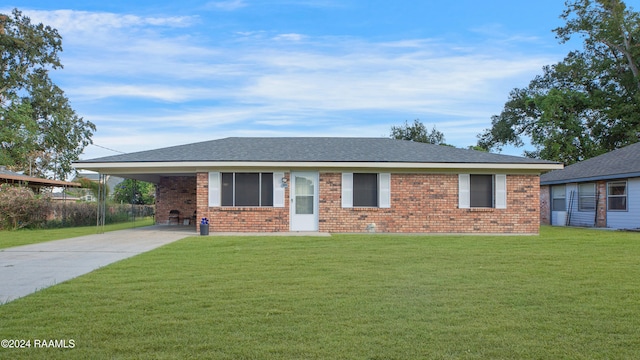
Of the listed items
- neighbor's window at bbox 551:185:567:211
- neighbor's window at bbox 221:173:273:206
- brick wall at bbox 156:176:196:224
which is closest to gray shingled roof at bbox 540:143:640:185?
neighbor's window at bbox 551:185:567:211

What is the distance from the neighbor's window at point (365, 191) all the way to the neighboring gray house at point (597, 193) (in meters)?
10.4

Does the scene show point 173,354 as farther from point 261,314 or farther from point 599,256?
point 599,256

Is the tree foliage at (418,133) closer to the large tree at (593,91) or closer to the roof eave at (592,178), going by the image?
the large tree at (593,91)

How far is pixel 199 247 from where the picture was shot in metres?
12.0

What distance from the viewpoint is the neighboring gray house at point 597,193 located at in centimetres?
1967

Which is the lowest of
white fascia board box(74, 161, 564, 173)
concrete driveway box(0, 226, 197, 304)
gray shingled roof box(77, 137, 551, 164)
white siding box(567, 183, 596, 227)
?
concrete driveway box(0, 226, 197, 304)

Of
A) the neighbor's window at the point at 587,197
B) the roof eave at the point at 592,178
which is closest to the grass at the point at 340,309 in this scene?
the roof eave at the point at 592,178

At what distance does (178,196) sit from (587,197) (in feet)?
61.8

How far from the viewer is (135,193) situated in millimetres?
38969

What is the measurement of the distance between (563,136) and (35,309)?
35238 millimetres

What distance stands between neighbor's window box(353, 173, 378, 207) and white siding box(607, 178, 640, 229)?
10.7 m

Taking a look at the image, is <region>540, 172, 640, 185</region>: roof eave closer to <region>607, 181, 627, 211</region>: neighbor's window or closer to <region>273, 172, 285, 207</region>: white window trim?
<region>607, 181, 627, 211</region>: neighbor's window

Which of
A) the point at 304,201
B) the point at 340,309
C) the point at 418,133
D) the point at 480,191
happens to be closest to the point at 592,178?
the point at 480,191

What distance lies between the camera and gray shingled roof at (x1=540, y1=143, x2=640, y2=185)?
1980 cm
